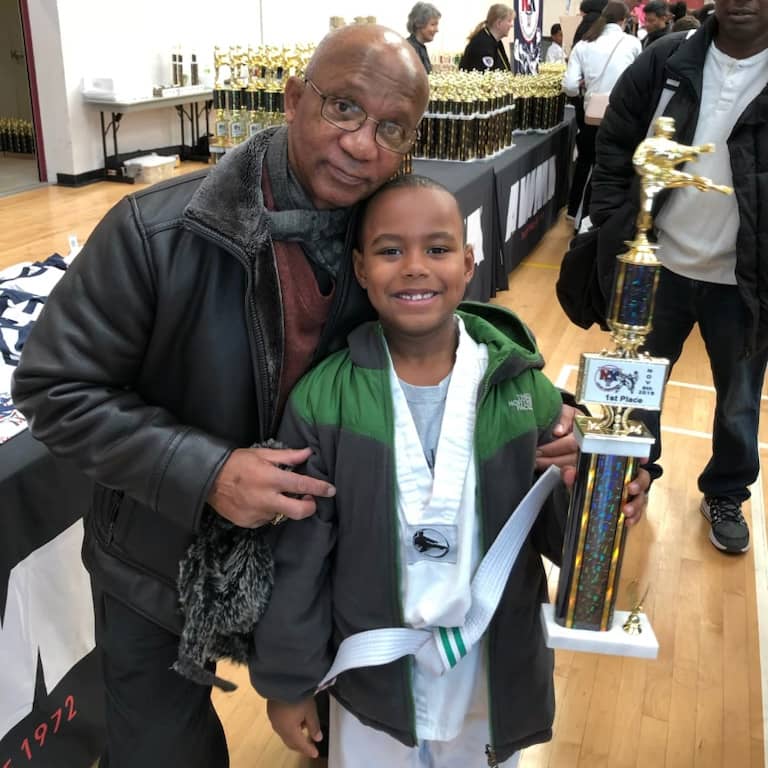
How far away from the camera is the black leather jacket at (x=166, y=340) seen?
3.14 ft

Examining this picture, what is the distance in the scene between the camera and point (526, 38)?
A: 5.80 meters

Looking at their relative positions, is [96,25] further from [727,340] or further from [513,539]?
[513,539]

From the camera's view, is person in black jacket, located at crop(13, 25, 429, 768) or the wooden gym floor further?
the wooden gym floor

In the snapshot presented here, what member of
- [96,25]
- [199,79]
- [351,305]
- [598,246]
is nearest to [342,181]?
[351,305]

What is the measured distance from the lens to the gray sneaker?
93.4 inches

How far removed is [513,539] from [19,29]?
9.22m

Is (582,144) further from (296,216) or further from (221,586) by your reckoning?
(221,586)

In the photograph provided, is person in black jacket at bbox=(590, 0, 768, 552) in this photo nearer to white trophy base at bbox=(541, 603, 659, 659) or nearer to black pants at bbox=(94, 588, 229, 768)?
white trophy base at bbox=(541, 603, 659, 659)

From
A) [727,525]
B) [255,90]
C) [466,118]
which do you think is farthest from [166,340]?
[466,118]

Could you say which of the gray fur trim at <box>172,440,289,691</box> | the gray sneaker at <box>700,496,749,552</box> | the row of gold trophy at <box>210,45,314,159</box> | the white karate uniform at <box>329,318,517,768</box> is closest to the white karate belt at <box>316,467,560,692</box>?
the white karate uniform at <box>329,318,517,768</box>

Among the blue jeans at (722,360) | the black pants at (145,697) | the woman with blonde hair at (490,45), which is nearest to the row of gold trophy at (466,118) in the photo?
the woman with blonde hair at (490,45)

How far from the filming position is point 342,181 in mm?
1005

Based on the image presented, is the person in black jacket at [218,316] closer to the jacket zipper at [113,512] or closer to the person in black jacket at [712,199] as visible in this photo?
the jacket zipper at [113,512]

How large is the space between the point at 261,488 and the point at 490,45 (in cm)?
545
